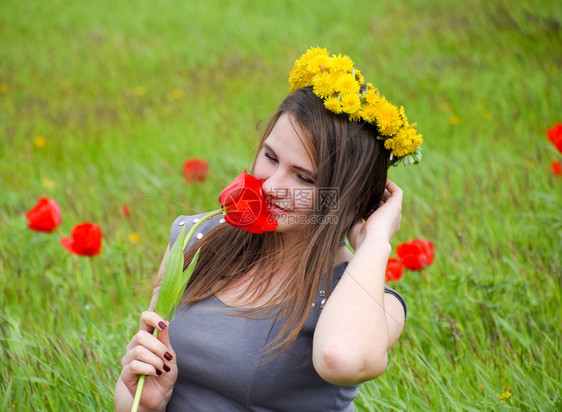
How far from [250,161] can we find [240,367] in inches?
109

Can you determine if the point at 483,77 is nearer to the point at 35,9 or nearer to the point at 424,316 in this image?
the point at 424,316

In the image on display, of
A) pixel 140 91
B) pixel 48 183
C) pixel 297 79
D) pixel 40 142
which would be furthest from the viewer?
pixel 140 91

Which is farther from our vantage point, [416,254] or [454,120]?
[454,120]

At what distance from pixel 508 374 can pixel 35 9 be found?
8.56m

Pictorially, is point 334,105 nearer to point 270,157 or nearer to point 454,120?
point 270,157

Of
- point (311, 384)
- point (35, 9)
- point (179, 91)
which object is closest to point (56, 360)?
point (311, 384)

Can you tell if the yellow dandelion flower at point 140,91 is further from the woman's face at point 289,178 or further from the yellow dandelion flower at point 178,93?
the woman's face at point 289,178

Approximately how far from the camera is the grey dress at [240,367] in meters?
1.62

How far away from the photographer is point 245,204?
4.84 feet

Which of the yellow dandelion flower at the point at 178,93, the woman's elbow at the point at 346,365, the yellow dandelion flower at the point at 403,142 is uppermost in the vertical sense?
the yellow dandelion flower at the point at 178,93

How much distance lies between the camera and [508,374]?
2.21 meters

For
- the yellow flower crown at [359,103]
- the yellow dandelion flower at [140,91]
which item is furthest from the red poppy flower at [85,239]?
the yellow dandelion flower at [140,91]

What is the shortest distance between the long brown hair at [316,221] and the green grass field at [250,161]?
0.96 feet

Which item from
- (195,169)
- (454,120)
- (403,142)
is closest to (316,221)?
(403,142)
